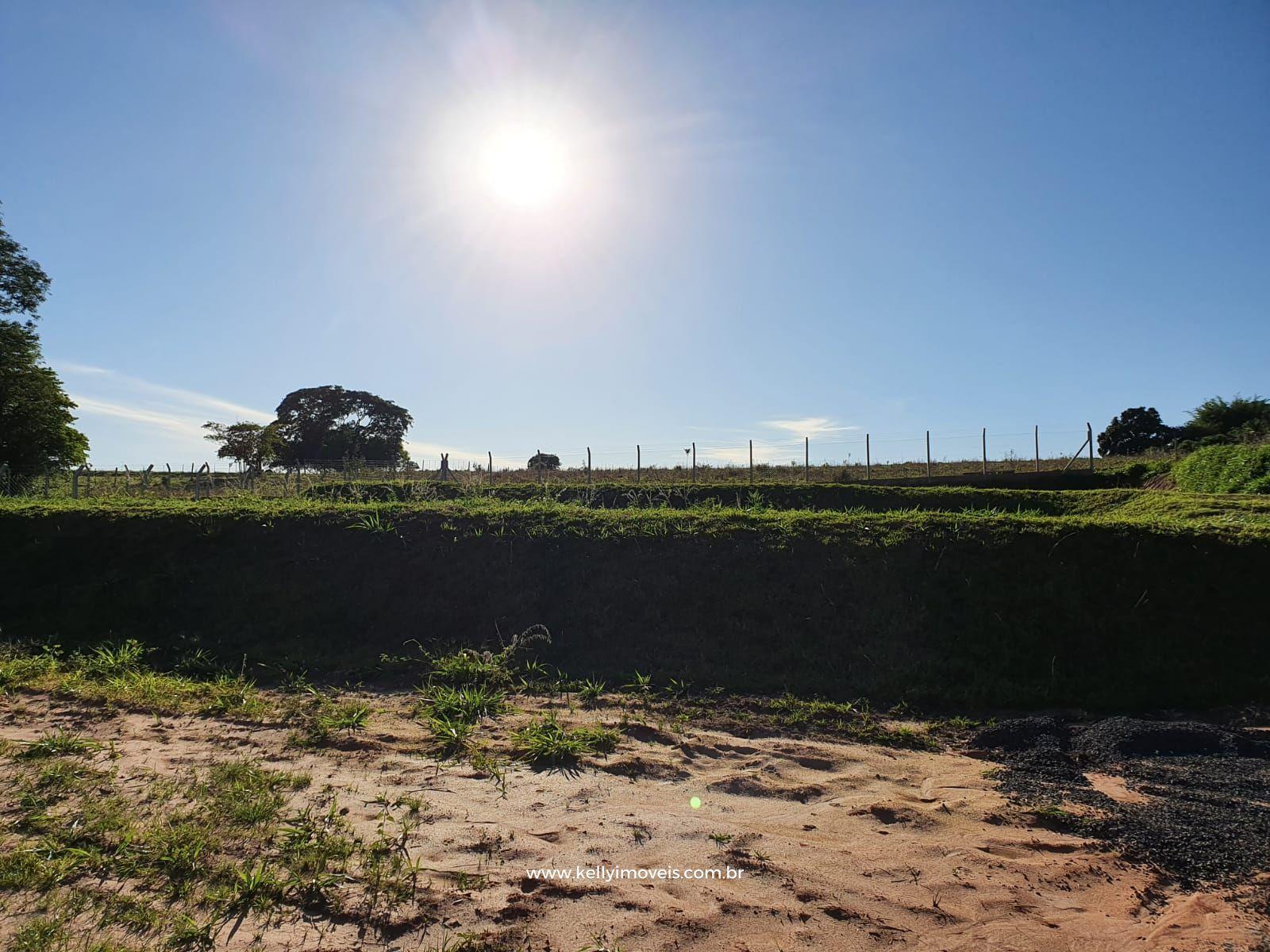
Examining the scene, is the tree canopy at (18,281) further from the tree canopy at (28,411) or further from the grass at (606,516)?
the grass at (606,516)

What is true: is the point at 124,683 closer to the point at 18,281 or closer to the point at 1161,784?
the point at 1161,784

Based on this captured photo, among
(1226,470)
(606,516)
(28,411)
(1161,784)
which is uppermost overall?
(28,411)

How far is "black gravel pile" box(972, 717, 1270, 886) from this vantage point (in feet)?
10.8

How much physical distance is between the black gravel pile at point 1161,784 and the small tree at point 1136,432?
36163 mm

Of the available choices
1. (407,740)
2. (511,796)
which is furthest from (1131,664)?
(407,740)

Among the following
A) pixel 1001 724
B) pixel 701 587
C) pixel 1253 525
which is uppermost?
pixel 1253 525

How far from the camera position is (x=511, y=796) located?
396 centimetres

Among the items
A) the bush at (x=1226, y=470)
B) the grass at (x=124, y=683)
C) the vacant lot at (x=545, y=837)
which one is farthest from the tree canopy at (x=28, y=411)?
the bush at (x=1226, y=470)

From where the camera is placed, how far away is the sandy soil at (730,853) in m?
2.76

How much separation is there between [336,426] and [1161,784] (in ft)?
146

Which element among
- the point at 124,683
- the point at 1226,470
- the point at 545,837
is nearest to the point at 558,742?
the point at 545,837

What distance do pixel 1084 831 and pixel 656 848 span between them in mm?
2167

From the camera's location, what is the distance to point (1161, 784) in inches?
162

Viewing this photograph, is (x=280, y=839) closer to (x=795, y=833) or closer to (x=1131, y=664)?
(x=795, y=833)
